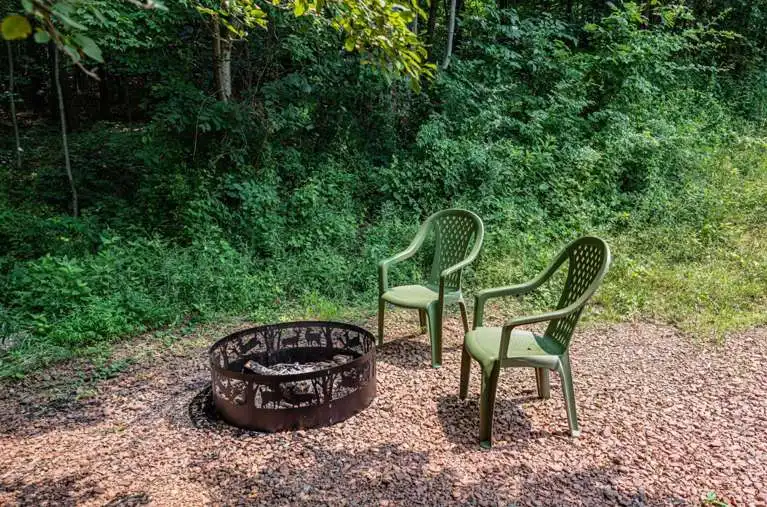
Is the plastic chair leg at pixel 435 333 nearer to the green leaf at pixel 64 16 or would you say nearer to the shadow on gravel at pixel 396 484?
the shadow on gravel at pixel 396 484

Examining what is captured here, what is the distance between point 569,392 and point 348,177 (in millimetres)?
4357

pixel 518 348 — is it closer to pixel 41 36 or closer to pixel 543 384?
pixel 543 384

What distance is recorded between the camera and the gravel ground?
90.9 inches

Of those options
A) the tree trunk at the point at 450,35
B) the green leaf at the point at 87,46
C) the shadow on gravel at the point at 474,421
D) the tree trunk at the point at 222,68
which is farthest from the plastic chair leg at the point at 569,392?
the tree trunk at the point at 450,35

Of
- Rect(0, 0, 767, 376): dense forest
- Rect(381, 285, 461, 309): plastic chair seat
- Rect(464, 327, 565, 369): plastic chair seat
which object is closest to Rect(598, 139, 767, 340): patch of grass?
Rect(0, 0, 767, 376): dense forest

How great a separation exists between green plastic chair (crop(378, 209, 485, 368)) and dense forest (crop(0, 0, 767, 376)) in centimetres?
85

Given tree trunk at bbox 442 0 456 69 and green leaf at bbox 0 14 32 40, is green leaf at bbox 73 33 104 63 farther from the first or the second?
tree trunk at bbox 442 0 456 69

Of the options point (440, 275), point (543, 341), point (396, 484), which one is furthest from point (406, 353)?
point (396, 484)

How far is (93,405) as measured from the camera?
10.4 ft

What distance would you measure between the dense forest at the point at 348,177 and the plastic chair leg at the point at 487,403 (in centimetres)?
209

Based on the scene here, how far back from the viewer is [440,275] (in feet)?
11.5

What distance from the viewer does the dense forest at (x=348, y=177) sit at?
4629 millimetres

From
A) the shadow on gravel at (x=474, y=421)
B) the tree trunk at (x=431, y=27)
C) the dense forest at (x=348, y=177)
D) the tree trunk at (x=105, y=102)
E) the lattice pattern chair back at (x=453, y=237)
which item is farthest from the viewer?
the tree trunk at (x=105, y=102)

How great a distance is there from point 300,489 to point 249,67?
205 inches
